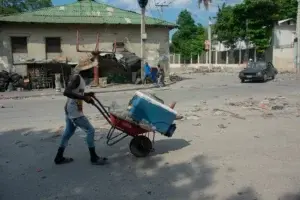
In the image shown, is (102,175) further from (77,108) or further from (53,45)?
(53,45)

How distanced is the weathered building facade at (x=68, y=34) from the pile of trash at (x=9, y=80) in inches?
52.2

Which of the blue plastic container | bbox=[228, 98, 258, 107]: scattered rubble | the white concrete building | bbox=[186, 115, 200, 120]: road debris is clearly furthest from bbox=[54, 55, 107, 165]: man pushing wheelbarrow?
the white concrete building

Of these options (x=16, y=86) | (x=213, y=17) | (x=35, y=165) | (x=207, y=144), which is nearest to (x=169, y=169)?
(x=207, y=144)

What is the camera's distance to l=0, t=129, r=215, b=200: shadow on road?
4.43 m

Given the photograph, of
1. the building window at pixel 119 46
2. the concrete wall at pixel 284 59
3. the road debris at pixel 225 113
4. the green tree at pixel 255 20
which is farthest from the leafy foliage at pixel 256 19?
the road debris at pixel 225 113

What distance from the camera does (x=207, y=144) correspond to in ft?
22.1

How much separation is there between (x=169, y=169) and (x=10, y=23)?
20717 millimetres

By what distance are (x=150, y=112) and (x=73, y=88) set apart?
1323mm

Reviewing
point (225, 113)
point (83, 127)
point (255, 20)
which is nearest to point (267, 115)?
point (225, 113)

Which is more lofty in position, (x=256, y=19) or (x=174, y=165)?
(x=256, y=19)

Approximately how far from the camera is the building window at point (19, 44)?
75.2 feet

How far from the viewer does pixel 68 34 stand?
77.8 ft

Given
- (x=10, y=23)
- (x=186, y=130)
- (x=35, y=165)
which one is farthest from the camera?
(x=10, y=23)

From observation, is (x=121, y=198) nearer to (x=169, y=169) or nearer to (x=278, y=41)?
(x=169, y=169)
